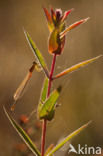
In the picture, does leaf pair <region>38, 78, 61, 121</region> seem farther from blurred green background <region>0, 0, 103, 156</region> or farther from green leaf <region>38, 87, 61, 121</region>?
blurred green background <region>0, 0, 103, 156</region>

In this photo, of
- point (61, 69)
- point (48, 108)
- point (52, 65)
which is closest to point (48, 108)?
point (48, 108)

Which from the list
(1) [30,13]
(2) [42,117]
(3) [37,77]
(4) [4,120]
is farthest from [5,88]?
(2) [42,117]

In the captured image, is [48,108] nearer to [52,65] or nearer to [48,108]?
[48,108]

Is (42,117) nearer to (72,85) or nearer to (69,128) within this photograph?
(69,128)

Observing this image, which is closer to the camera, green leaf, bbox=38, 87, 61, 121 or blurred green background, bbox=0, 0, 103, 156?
green leaf, bbox=38, 87, 61, 121

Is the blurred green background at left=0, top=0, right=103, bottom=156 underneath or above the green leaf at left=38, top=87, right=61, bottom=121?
underneath

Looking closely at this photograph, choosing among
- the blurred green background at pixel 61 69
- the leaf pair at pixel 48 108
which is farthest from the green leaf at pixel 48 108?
the blurred green background at pixel 61 69

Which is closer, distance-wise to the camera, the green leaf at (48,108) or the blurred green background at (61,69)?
the green leaf at (48,108)

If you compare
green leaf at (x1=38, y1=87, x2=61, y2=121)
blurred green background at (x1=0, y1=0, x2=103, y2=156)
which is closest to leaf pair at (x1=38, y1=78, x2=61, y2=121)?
green leaf at (x1=38, y1=87, x2=61, y2=121)

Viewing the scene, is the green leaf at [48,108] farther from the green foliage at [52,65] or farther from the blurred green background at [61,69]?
the blurred green background at [61,69]
